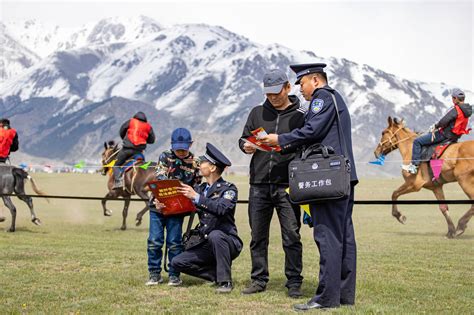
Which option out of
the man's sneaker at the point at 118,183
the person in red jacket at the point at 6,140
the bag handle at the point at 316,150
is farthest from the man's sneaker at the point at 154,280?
the man's sneaker at the point at 118,183

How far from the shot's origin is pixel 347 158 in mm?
6141

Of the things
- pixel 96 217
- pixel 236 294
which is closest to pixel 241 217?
pixel 96 217

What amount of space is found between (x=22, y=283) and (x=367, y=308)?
3929mm

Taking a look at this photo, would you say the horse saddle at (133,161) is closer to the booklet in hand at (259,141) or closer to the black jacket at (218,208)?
the black jacket at (218,208)

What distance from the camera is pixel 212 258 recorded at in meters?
7.71

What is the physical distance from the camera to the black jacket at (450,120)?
14.2 metres

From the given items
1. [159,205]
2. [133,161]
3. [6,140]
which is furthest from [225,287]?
[133,161]

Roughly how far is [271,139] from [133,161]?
11.4 m

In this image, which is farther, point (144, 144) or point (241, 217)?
point (241, 217)

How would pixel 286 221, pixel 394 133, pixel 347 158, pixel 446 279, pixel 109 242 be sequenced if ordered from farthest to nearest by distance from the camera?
pixel 394 133
pixel 109 242
pixel 446 279
pixel 286 221
pixel 347 158

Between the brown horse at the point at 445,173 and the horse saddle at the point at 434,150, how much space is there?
9cm

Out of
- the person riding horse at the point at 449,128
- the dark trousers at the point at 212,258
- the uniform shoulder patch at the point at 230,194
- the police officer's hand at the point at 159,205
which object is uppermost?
the person riding horse at the point at 449,128

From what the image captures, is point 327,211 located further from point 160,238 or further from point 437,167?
point 437,167

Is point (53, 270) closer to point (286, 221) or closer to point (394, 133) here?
point (286, 221)
